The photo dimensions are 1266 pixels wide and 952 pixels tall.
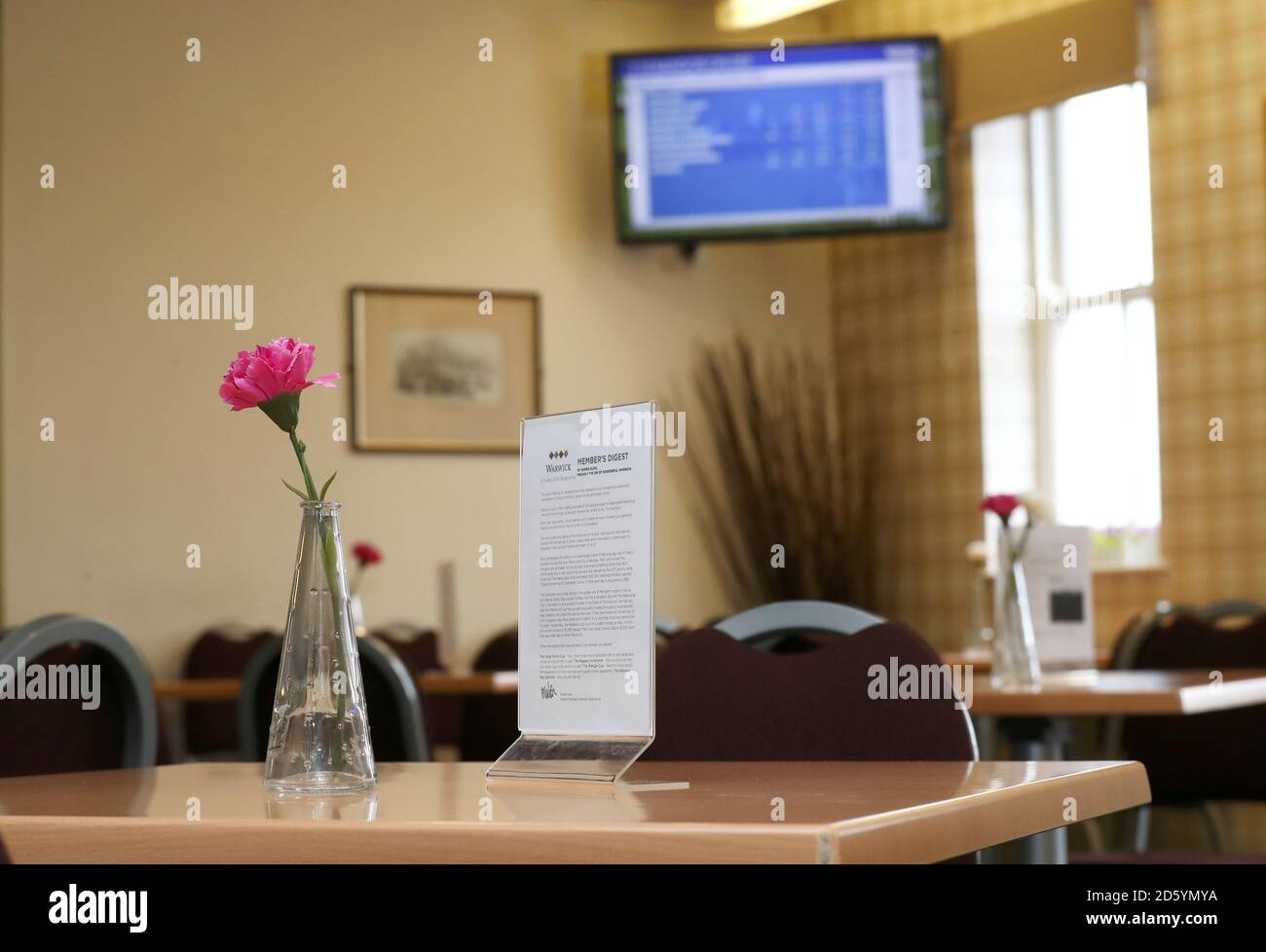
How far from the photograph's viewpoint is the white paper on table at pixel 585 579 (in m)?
1.29

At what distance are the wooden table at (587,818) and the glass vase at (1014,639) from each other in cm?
152

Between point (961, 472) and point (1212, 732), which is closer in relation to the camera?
point (1212, 732)

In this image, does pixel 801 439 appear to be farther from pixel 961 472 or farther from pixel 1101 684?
pixel 1101 684

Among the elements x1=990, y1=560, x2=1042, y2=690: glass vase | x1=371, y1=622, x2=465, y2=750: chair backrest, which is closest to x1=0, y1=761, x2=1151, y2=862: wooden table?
x1=990, y1=560, x2=1042, y2=690: glass vase

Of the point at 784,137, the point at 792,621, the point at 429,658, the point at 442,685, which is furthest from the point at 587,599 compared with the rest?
the point at 784,137

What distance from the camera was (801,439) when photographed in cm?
617

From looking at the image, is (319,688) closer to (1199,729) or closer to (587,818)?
(587,818)

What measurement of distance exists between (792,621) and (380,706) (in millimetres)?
966

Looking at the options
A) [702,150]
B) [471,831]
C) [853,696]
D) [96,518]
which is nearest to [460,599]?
[96,518]

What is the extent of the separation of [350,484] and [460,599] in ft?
1.90

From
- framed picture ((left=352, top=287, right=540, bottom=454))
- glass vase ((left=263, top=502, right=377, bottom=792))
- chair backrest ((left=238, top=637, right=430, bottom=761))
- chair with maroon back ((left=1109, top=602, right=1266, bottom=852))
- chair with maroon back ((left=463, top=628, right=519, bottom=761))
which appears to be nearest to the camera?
glass vase ((left=263, top=502, right=377, bottom=792))

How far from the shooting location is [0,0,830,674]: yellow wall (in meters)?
5.34

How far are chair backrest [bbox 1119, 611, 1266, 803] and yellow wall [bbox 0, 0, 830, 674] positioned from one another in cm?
259

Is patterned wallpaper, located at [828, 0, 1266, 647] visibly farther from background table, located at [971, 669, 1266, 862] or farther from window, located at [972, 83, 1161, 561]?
background table, located at [971, 669, 1266, 862]
